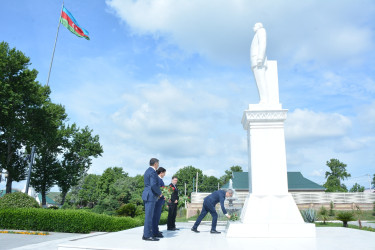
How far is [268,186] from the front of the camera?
7.71 meters

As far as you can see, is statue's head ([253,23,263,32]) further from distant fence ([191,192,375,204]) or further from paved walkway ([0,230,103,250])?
distant fence ([191,192,375,204])

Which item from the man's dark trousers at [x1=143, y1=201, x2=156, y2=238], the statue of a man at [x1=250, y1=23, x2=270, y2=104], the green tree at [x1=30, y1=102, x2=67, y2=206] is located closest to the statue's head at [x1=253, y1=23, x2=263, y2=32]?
the statue of a man at [x1=250, y1=23, x2=270, y2=104]

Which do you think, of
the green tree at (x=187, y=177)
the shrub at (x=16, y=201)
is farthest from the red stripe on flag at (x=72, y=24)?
the green tree at (x=187, y=177)

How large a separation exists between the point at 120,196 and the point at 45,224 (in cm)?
2010

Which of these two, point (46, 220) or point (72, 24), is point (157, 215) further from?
point (72, 24)

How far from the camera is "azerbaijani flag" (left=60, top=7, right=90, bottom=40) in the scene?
25.9 metres

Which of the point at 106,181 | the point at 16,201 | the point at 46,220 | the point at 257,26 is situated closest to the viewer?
the point at 257,26

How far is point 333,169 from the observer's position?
65250 mm

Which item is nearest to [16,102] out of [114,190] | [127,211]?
[127,211]

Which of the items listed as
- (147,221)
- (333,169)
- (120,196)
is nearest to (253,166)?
(147,221)

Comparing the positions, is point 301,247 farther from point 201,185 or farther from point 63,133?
point 201,185

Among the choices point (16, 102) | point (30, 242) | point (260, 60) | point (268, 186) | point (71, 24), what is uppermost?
point (71, 24)

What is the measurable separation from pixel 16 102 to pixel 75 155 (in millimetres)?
22156

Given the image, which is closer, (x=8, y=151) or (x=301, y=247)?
(x=301, y=247)
